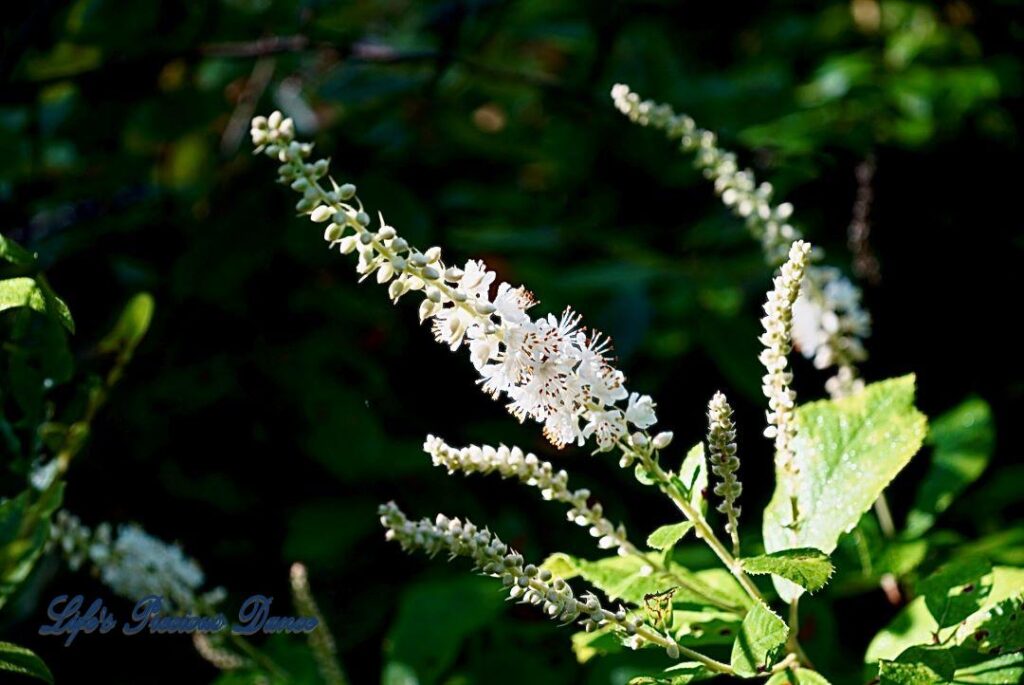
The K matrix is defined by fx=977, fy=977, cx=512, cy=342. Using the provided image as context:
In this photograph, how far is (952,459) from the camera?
1.98 meters

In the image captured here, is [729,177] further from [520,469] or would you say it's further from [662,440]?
[520,469]

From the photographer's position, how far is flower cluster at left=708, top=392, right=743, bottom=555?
1211mm

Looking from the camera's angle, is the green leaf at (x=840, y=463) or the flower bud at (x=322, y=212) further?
the green leaf at (x=840, y=463)

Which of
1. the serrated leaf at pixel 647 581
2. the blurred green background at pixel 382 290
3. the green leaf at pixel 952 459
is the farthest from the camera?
the blurred green background at pixel 382 290

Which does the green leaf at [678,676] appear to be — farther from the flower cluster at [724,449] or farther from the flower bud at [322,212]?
the flower bud at [322,212]

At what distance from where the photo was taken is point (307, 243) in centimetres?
264

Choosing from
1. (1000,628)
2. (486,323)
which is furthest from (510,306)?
(1000,628)

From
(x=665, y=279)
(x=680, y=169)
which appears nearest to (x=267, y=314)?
(x=665, y=279)

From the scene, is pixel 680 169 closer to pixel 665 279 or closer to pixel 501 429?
pixel 665 279

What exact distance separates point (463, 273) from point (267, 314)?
161 centimetres

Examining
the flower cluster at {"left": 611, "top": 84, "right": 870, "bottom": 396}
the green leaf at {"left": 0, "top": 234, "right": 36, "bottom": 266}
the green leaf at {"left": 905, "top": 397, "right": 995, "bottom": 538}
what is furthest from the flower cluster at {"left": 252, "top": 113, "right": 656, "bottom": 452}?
the green leaf at {"left": 905, "top": 397, "right": 995, "bottom": 538}

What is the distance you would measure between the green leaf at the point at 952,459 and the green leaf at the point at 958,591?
1.49 feet

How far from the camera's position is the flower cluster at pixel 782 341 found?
4.04ft

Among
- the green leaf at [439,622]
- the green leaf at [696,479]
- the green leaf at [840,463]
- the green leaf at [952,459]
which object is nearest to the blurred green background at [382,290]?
the green leaf at [439,622]
